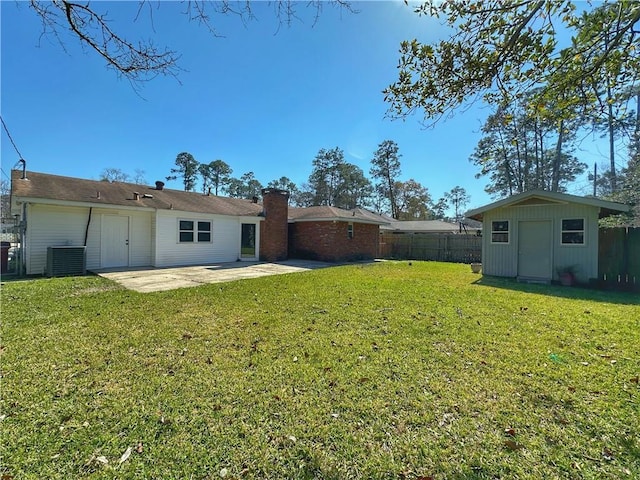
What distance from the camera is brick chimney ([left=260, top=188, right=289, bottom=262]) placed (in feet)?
52.9

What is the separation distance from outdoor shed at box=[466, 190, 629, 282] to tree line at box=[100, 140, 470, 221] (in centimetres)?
2848

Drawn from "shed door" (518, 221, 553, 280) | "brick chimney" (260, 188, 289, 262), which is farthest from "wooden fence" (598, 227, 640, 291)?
"brick chimney" (260, 188, 289, 262)

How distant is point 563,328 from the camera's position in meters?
5.01

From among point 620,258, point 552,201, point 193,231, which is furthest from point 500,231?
point 193,231

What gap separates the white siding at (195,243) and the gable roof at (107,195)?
1.24 feet

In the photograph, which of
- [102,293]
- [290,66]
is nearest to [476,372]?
[102,293]

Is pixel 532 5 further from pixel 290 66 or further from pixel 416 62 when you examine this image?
pixel 290 66

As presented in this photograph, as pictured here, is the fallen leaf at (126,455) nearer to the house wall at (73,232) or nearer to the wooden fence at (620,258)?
the house wall at (73,232)

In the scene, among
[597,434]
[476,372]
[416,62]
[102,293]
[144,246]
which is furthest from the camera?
[144,246]

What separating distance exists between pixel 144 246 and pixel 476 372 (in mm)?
13432

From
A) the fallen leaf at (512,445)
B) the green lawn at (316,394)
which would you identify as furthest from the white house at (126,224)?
the fallen leaf at (512,445)

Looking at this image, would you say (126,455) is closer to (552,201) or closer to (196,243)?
(552,201)

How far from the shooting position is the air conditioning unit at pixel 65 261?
382 inches

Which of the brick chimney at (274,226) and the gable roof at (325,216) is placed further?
the brick chimney at (274,226)
